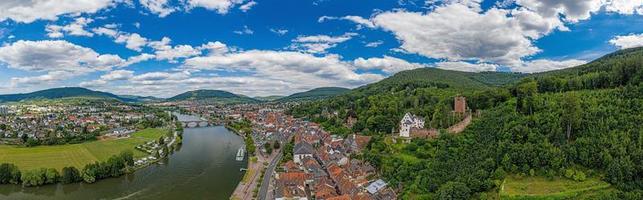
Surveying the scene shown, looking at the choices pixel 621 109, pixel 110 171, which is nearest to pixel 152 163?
pixel 110 171

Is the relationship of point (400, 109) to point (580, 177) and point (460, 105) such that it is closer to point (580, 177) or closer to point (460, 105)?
point (460, 105)

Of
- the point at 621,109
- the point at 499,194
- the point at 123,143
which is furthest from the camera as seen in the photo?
the point at 123,143

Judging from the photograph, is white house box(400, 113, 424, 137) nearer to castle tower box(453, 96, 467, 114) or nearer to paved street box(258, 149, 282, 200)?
castle tower box(453, 96, 467, 114)

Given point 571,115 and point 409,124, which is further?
point 409,124

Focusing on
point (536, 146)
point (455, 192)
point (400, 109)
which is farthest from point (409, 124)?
point (455, 192)

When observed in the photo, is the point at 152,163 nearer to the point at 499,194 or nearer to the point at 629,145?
the point at 499,194

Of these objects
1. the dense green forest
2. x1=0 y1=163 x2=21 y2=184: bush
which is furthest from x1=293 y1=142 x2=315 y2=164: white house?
x1=0 y1=163 x2=21 y2=184: bush

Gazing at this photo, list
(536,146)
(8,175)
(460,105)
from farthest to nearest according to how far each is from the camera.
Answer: (460,105), (8,175), (536,146)
